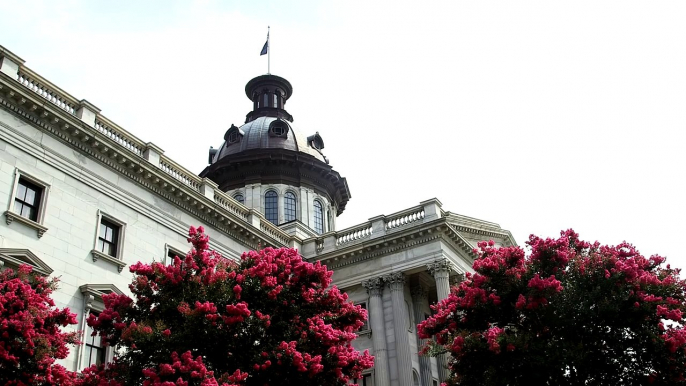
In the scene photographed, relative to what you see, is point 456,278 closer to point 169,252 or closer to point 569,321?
point 169,252

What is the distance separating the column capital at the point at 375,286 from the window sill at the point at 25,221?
14.8m

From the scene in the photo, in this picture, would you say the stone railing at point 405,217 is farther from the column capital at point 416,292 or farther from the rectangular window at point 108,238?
the rectangular window at point 108,238

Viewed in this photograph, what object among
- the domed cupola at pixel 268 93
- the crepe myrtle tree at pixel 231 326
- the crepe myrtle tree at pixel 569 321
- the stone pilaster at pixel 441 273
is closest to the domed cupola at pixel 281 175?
the domed cupola at pixel 268 93

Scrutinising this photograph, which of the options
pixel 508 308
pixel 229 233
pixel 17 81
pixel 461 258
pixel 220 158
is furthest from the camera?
pixel 220 158

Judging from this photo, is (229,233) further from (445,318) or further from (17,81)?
(445,318)

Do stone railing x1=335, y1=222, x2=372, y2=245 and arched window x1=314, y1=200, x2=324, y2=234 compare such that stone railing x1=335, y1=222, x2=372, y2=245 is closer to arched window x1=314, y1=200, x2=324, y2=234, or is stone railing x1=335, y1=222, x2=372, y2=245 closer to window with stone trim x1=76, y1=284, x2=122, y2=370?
arched window x1=314, y1=200, x2=324, y2=234

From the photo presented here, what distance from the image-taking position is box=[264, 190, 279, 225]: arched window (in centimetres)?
4141

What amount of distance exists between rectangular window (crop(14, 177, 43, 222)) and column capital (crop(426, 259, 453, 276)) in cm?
1604

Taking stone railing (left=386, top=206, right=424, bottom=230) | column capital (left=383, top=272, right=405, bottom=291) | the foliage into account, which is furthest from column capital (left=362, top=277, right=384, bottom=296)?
the foliage

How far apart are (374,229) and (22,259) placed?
16.3m

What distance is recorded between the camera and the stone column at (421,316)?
2827 centimetres

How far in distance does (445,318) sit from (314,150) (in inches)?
1198

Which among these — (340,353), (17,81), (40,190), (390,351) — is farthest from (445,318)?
(17,81)

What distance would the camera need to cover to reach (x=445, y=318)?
56.8 feet
